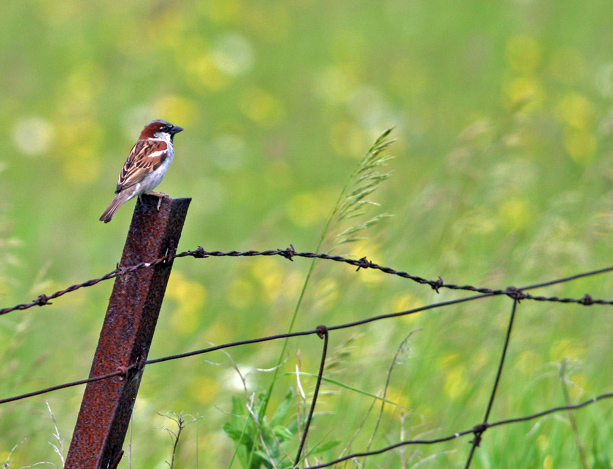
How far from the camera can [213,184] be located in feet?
26.1

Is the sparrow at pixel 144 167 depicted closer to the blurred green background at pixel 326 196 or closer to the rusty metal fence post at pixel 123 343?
the blurred green background at pixel 326 196

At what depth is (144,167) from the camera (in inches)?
123

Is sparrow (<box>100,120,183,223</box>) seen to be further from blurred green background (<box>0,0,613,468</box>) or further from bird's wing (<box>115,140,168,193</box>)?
blurred green background (<box>0,0,613,468</box>)

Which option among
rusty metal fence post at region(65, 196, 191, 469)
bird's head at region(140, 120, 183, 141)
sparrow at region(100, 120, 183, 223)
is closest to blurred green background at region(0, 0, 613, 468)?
rusty metal fence post at region(65, 196, 191, 469)

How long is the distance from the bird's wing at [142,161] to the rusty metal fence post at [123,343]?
995 mm

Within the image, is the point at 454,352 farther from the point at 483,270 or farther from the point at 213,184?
the point at 213,184

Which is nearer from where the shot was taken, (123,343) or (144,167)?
(123,343)

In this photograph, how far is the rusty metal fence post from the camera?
6.70ft

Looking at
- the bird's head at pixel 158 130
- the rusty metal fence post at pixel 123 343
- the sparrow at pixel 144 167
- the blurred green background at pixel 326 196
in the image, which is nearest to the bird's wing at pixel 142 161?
the sparrow at pixel 144 167

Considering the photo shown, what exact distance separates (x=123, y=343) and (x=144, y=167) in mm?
1206

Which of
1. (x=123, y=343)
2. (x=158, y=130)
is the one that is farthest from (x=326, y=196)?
(x=123, y=343)

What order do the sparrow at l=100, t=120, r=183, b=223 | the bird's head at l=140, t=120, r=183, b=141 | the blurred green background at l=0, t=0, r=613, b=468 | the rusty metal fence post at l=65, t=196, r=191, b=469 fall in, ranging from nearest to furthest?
the rusty metal fence post at l=65, t=196, r=191, b=469, the sparrow at l=100, t=120, r=183, b=223, the bird's head at l=140, t=120, r=183, b=141, the blurred green background at l=0, t=0, r=613, b=468

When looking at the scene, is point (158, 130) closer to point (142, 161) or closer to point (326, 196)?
point (142, 161)

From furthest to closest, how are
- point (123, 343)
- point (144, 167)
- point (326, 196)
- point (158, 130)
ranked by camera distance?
point (326, 196) → point (158, 130) → point (144, 167) → point (123, 343)
